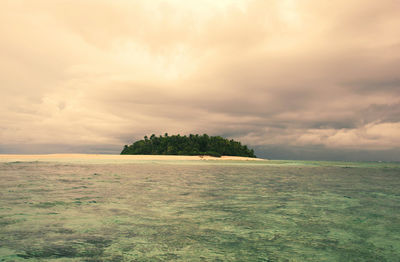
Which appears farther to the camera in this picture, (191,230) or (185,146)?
(185,146)

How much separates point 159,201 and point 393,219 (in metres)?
9.06

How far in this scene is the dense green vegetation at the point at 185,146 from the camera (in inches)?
4872

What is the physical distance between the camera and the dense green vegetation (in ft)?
406

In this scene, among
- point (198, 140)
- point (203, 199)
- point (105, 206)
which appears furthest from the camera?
point (198, 140)

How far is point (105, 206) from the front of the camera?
10.9 metres

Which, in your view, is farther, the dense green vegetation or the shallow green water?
the dense green vegetation

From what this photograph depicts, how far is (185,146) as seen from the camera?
12556 cm

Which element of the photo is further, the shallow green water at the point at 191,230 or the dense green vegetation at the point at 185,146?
the dense green vegetation at the point at 185,146

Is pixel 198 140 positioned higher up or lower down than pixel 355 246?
higher up

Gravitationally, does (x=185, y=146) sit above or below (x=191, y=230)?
above

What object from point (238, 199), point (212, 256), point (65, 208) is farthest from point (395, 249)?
point (65, 208)

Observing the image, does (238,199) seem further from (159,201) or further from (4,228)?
(4,228)

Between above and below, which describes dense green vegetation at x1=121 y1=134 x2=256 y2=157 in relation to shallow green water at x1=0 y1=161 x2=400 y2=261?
above

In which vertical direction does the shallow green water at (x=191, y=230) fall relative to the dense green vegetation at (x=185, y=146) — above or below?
below
